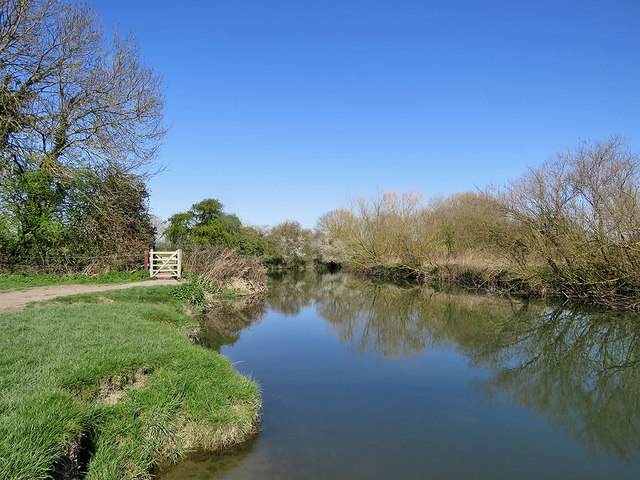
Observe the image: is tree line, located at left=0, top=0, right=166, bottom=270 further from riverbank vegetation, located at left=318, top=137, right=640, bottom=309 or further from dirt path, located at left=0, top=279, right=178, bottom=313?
riverbank vegetation, located at left=318, top=137, right=640, bottom=309

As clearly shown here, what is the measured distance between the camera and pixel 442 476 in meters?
4.71

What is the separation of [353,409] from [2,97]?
56.2ft

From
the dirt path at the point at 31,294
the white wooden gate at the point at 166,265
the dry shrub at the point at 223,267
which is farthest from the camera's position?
the dry shrub at the point at 223,267

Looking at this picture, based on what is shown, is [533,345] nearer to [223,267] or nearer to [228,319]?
[228,319]

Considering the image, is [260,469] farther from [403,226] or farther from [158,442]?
[403,226]

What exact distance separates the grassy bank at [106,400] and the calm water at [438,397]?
458 millimetres

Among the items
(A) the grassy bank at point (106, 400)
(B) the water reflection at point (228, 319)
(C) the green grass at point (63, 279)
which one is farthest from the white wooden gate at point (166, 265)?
(A) the grassy bank at point (106, 400)

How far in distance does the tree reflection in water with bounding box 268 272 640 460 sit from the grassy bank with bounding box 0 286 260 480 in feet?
17.1

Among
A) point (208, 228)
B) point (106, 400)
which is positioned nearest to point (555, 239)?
point (106, 400)

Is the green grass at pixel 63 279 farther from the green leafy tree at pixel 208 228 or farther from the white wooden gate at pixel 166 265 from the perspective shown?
the green leafy tree at pixel 208 228

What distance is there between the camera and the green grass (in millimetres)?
15423

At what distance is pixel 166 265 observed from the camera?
19.4 meters

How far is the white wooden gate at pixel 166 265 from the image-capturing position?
1864 cm

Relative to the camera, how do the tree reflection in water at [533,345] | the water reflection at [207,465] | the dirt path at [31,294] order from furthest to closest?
the dirt path at [31,294]
the tree reflection in water at [533,345]
the water reflection at [207,465]
